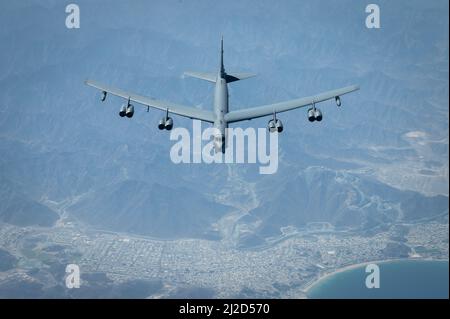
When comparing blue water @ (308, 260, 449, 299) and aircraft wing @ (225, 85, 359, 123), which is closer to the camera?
aircraft wing @ (225, 85, 359, 123)

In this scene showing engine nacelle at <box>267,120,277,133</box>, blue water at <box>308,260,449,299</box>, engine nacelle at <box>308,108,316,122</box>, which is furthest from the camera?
blue water at <box>308,260,449,299</box>

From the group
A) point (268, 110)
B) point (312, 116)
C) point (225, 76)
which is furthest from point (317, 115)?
point (225, 76)

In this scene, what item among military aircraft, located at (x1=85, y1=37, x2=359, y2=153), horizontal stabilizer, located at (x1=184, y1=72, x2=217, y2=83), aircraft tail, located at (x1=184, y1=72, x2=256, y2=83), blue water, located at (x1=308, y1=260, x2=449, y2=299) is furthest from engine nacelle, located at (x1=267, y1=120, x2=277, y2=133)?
blue water, located at (x1=308, y1=260, x2=449, y2=299)

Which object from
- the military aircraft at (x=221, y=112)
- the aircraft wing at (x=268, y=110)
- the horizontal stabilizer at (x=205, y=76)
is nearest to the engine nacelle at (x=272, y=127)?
the military aircraft at (x=221, y=112)

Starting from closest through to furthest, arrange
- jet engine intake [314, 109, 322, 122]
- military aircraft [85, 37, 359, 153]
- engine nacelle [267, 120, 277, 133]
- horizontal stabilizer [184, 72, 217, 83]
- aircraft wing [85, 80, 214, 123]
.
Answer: military aircraft [85, 37, 359, 153] → engine nacelle [267, 120, 277, 133] → jet engine intake [314, 109, 322, 122] → aircraft wing [85, 80, 214, 123] → horizontal stabilizer [184, 72, 217, 83]

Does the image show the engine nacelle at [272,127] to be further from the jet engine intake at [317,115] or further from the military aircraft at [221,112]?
the jet engine intake at [317,115]

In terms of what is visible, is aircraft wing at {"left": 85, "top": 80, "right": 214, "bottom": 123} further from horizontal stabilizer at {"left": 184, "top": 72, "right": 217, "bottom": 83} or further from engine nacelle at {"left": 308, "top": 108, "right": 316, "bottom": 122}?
engine nacelle at {"left": 308, "top": 108, "right": 316, "bottom": 122}

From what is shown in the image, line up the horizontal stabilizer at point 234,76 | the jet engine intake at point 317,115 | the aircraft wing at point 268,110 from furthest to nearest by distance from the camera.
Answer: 1. the horizontal stabilizer at point 234,76
2. the jet engine intake at point 317,115
3. the aircraft wing at point 268,110

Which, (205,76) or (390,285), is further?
(390,285)

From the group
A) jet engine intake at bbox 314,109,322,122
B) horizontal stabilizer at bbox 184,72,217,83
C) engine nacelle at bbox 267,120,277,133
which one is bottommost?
engine nacelle at bbox 267,120,277,133

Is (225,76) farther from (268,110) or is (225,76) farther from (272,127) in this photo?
(272,127)
